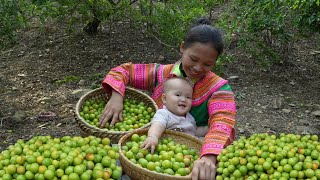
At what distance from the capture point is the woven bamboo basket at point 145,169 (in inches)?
109

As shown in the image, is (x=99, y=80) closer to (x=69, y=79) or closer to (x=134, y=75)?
(x=69, y=79)

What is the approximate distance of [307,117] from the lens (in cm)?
559

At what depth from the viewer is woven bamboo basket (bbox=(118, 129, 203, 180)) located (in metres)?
2.76

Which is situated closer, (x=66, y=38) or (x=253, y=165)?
(x=253, y=165)

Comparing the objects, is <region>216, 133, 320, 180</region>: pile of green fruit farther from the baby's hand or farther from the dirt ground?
the dirt ground

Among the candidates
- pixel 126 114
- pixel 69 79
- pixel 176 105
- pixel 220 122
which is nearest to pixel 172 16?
pixel 69 79

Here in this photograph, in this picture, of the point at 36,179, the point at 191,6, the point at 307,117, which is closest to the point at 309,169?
the point at 36,179

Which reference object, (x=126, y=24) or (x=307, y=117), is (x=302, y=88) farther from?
(x=126, y=24)

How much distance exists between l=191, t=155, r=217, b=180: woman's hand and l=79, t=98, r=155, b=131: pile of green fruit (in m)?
0.93

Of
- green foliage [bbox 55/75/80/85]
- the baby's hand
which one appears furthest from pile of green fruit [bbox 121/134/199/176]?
green foliage [bbox 55/75/80/85]

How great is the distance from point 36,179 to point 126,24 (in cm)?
576

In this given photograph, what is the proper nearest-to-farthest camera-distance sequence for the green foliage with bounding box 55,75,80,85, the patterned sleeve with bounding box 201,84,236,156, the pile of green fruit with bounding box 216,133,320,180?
the pile of green fruit with bounding box 216,133,320,180 < the patterned sleeve with bounding box 201,84,236,156 < the green foliage with bounding box 55,75,80,85

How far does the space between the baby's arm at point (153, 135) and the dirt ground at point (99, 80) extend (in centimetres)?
182

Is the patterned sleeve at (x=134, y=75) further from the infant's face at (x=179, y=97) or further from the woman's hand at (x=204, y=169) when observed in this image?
the woman's hand at (x=204, y=169)
